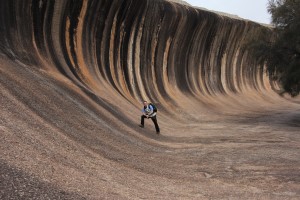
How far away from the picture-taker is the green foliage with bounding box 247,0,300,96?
73.0ft

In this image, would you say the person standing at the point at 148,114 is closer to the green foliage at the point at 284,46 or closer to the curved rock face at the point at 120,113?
the curved rock face at the point at 120,113

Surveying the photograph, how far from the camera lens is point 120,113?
16016mm

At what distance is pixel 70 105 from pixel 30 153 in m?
5.34

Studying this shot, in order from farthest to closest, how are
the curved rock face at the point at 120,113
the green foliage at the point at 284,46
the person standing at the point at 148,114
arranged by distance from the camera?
the green foliage at the point at 284,46 → the person standing at the point at 148,114 → the curved rock face at the point at 120,113

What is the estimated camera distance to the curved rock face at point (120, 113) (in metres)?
7.55

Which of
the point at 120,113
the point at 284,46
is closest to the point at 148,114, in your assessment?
the point at 120,113

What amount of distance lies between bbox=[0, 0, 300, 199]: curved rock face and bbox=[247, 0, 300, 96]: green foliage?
3.52 meters

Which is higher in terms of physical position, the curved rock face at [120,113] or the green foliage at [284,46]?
the green foliage at [284,46]

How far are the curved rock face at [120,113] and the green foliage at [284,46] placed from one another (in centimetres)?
352

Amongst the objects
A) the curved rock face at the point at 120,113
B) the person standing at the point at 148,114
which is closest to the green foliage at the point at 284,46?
the curved rock face at the point at 120,113

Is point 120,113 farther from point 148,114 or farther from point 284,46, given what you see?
point 284,46

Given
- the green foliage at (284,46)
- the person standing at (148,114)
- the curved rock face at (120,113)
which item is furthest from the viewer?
the green foliage at (284,46)

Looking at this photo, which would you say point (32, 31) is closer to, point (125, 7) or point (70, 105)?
point (70, 105)

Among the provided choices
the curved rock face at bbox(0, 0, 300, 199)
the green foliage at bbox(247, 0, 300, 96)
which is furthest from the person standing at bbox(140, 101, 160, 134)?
the green foliage at bbox(247, 0, 300, 96)
